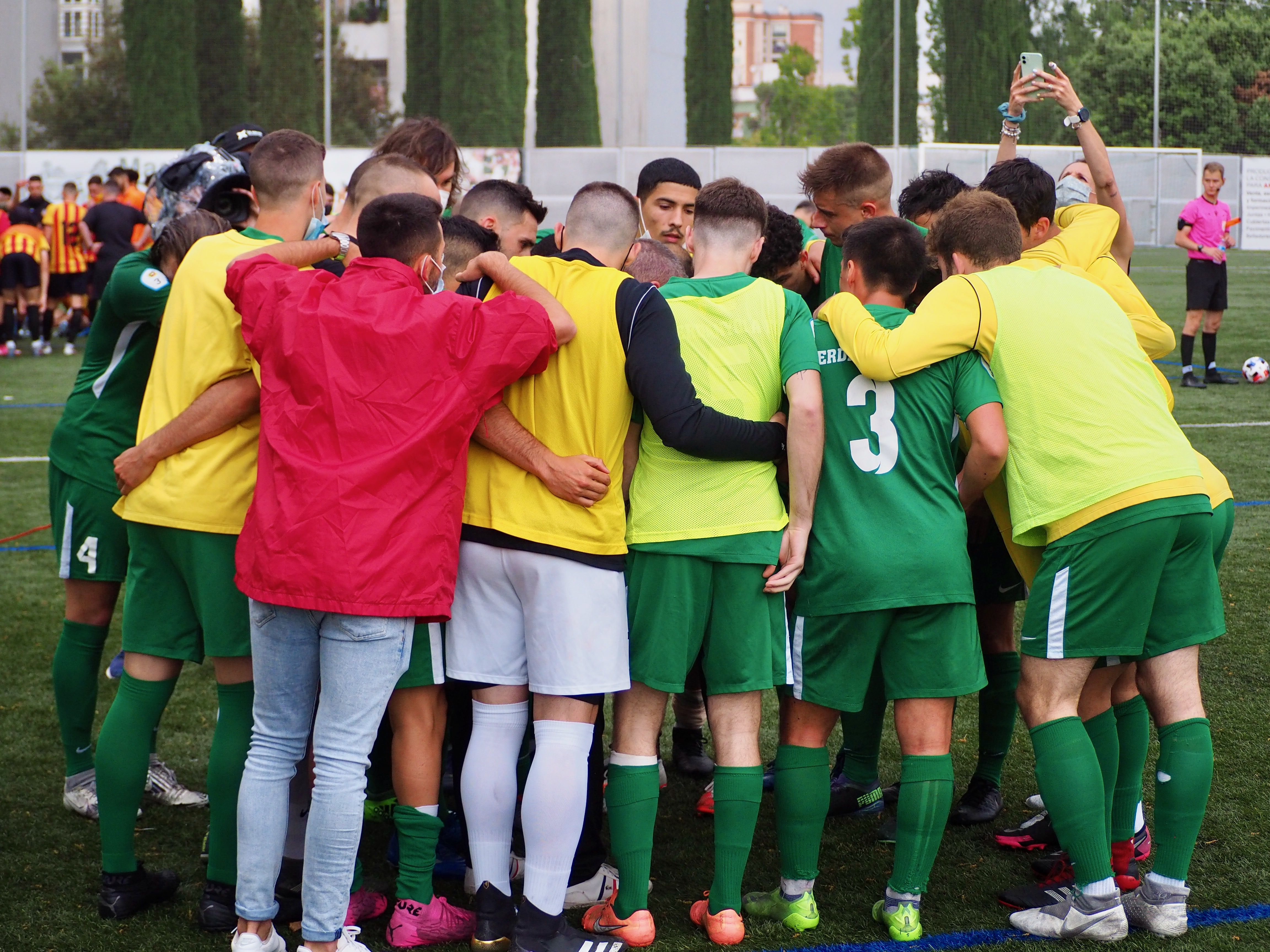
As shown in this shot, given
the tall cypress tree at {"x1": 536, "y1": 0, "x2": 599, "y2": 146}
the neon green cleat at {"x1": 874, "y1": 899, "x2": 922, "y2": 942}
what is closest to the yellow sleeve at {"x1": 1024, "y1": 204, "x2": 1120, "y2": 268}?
the neon green cleat at {"x1": 874, "y1": 899, "x2": 922, "y2": 942}

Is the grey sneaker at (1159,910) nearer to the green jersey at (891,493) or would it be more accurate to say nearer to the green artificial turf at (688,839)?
the green artificial turf at (688,839)

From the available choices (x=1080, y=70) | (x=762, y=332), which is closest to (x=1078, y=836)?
(x=762, y=332)

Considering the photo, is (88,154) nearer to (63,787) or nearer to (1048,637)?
(63,787)

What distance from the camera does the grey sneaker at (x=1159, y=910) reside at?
10.6ft

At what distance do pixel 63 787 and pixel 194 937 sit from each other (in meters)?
1.40

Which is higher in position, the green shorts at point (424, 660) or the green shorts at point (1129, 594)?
the green shorts at point (1129, 594)

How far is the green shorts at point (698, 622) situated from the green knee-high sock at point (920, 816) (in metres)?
0.46

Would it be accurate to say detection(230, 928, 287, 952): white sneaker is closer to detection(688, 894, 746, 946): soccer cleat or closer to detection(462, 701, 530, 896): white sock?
detection(462, 701, 530, 896): white sock

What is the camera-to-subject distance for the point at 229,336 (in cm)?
330

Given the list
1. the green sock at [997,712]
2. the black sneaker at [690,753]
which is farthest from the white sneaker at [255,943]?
the green sock at [997,712]

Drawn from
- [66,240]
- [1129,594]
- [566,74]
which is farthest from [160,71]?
[1129,594]

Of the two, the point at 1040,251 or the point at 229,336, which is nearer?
the point at 229,336

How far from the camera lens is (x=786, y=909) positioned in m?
3.38

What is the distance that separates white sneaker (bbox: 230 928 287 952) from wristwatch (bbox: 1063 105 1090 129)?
11.6 feet
